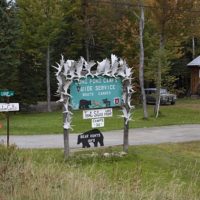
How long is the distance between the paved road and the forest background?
14.2 metres

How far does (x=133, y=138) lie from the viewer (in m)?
19.4

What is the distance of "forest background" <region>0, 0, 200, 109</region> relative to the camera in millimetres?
39219

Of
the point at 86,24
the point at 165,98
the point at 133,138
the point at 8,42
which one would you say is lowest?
the point at 133,138

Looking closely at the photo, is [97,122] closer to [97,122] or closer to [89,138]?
[97,122]

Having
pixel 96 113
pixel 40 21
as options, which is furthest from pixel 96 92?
pixel 40 21

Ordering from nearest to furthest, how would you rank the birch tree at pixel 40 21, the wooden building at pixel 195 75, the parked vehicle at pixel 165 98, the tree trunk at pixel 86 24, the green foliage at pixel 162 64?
1. the green foliage at pixel 162 64
2. the birch tree at pixel 40 21
3. the parked vehicle at pixel 165 98
4. the tree trunk at pixel 86 24
5. the wooden building at pixel 195 75

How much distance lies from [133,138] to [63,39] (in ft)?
102

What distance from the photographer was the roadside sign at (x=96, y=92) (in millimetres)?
13250

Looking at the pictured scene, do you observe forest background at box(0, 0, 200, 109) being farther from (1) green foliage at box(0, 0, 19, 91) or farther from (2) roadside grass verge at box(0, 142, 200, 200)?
(2) roadside grass verge at box(0, 142, 200, 200)

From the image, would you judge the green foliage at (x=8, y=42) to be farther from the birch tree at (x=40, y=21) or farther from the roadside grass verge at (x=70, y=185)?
the roadside grass verge at (x=70, y=185)

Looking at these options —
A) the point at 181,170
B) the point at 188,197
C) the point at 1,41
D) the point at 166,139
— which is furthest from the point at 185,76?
the point at 188,197

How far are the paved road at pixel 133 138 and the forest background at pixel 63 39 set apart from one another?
14.2 m

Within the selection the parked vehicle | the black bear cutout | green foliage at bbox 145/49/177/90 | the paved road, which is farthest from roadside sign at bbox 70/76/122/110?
the parked vehicle

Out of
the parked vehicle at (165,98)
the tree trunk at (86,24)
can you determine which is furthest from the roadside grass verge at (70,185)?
the tree trunk at (86,24)
